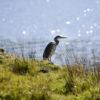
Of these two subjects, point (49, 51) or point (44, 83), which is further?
point (49, 51)

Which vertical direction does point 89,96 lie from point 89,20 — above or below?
below

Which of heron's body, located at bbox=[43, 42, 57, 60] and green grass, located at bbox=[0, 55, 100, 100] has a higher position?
heron's body, located at bbox=[43, 42, 57, 60]

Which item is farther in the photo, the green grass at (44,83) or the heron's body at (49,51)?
the heron's body at (49,51)

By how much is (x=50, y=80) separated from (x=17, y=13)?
605 feet

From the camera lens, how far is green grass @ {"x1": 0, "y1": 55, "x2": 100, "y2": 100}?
10469 millimetres

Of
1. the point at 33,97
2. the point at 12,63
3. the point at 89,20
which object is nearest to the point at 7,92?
the point at 33,97

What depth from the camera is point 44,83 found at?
459 inches

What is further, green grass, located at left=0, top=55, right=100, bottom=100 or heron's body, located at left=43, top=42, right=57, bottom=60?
heron's body, located at left=43, top=42, right=57, bottom=60

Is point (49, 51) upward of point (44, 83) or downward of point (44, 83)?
upward

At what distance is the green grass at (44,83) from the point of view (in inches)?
412

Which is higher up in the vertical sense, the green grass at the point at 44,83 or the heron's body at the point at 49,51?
the heron's body at the point at 49,51

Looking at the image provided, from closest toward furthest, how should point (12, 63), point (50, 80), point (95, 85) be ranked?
1. point (95, 85)
2. point (50, 80)
3. point (12, 63)

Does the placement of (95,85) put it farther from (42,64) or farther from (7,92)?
(42,64)

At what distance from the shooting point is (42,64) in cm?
1471
